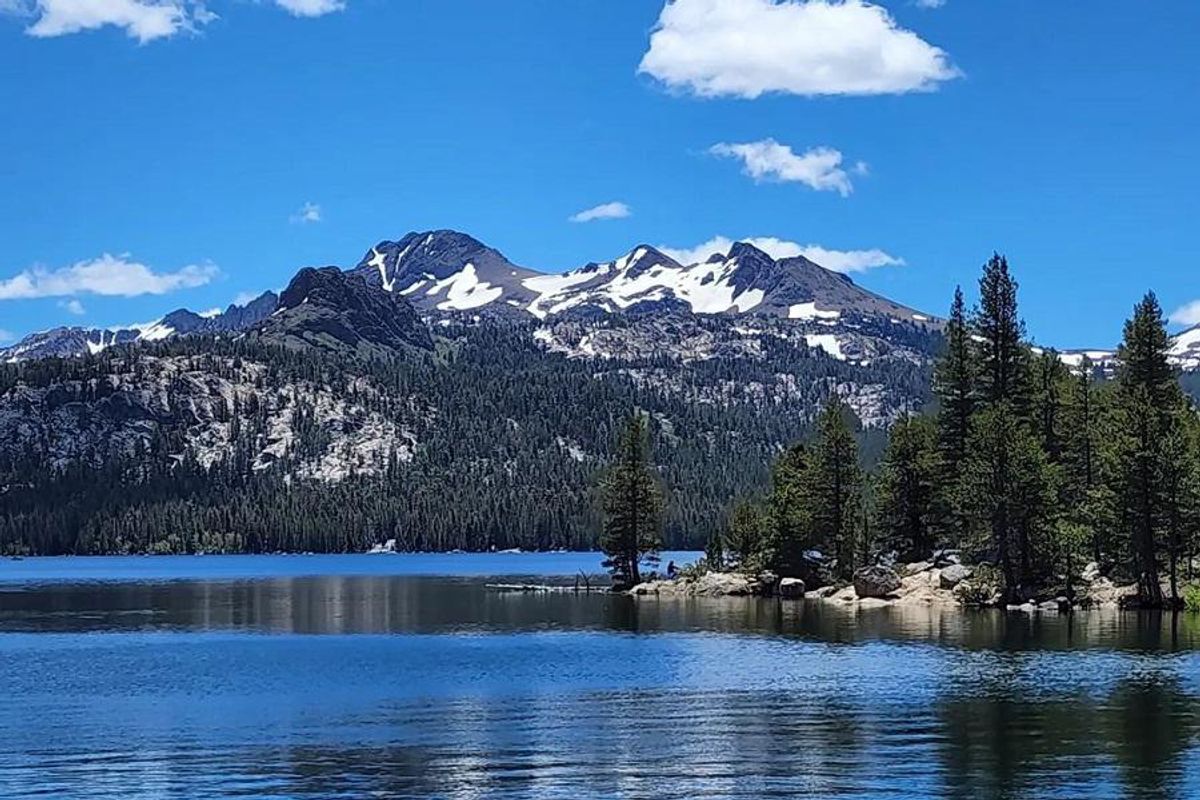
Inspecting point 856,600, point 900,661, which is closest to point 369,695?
point 900,661

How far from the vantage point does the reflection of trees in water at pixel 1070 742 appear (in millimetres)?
41281

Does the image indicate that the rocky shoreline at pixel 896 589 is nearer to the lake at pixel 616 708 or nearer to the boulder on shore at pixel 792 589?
the boulder on shore at pixel 792 589

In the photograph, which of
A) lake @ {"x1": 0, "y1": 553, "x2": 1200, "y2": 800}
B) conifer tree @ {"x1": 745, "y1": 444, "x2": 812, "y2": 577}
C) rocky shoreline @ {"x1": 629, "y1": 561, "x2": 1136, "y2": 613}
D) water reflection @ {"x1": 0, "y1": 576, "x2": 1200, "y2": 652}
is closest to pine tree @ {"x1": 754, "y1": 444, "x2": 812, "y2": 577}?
conifer tree @ {"x1": 745, "y1": 444, "x2": 812, "y2": 577}

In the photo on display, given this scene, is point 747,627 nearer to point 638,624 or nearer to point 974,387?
point 638,624

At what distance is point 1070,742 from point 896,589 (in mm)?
69557

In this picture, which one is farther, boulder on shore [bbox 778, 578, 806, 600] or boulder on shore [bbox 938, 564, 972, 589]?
boulder on shore [bbox 778, 578, 806, 600]

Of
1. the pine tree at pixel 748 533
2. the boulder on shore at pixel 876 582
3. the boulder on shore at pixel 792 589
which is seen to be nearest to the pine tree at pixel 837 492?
the boulder on shore at pixel 792 589

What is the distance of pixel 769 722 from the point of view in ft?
177

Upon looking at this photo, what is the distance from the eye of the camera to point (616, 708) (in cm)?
5838

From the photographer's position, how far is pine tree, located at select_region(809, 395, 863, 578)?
415ft

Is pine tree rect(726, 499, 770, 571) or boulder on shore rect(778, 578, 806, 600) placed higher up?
pine tree rect(726, 499, 770, 571)

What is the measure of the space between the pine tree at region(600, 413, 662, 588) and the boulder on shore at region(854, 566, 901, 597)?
75.5ft

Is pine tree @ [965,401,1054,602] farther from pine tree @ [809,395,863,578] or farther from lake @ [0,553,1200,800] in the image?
pine tree @ [809,395,863,578]

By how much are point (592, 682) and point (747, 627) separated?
31.1 metres
